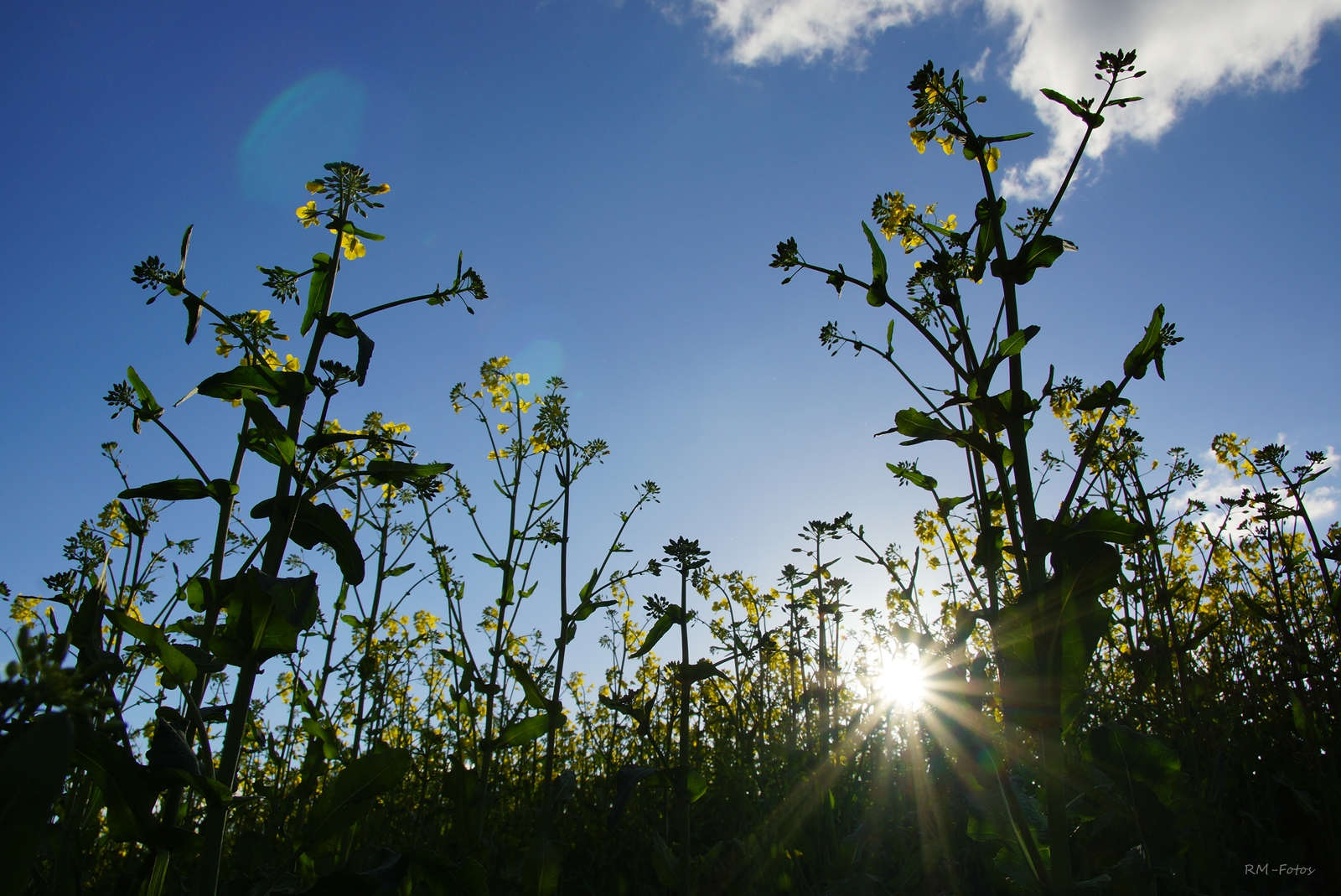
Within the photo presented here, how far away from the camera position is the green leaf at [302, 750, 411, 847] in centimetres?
157

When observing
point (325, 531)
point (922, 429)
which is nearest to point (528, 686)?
point (325, 531)

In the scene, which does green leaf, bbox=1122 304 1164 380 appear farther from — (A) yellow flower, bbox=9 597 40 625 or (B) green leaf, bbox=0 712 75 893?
(A) yellow flower, bbox=9 597 40 625

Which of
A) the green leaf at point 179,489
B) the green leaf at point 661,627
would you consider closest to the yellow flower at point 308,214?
the green leaf at point 179,489

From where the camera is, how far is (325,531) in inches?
67.2

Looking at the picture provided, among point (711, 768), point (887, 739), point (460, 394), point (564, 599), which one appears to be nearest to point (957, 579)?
point (887, 739)

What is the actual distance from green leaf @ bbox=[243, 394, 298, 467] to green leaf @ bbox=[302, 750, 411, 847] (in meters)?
0.74

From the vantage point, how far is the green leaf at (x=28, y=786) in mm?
698

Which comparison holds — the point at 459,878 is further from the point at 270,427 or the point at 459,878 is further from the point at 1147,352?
the point at 1147,352

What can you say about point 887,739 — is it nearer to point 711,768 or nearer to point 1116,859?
point 1116,859

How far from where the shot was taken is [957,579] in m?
4.05

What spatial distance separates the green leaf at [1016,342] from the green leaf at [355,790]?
1715mm

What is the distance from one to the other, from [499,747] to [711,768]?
9.31 ft

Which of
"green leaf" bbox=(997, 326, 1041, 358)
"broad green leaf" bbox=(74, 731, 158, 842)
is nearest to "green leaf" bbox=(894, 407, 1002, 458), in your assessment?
"green leaf" bbox=(997, 326, 1041, 358)

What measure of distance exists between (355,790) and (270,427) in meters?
0.89
